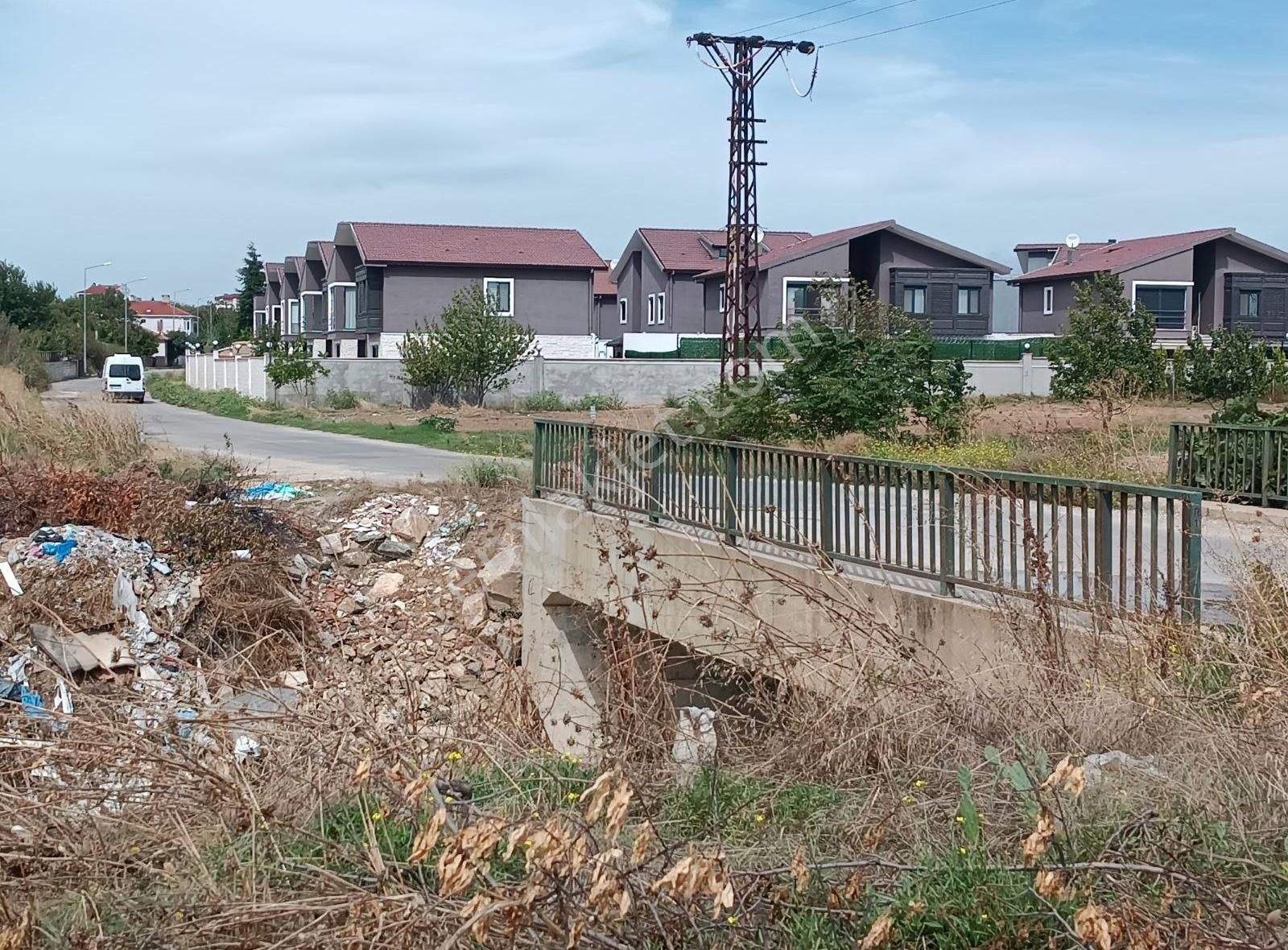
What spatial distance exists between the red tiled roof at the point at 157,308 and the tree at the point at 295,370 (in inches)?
4823

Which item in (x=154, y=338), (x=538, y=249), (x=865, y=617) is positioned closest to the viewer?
(x=865, y=617)

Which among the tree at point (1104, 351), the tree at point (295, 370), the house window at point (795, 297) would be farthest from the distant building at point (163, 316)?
the tree at point (1104, 351)

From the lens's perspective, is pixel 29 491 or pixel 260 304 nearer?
pixel 29 491

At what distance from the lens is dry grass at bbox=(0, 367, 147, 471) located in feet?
Result: 67.9

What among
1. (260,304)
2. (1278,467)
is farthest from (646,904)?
(260,304)

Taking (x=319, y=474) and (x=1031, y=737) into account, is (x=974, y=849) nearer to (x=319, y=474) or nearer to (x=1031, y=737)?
(x=1031, y=737)

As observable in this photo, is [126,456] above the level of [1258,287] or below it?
below

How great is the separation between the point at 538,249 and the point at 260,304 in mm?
44194

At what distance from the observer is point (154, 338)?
363 ft

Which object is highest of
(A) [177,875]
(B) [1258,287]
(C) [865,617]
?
(B) [1258,287]

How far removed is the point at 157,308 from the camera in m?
169

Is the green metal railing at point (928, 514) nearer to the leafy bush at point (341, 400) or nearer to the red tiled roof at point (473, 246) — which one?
the leafy bush at point (341, 400)

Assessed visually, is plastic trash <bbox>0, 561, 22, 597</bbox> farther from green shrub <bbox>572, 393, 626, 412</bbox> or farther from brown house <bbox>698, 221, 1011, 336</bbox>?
brown house <bbox>698, 221, 1011, 336</bbox>

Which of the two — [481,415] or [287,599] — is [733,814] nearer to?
[287,599]
